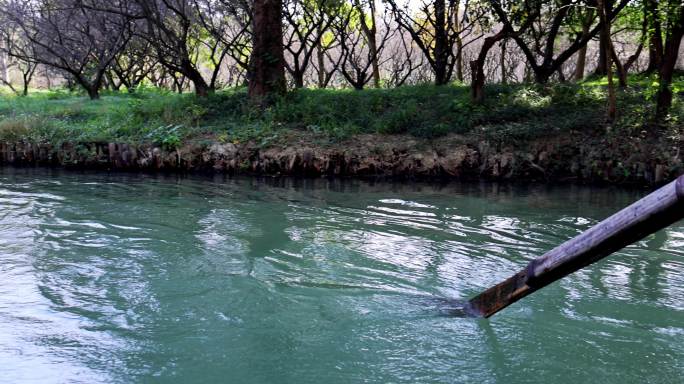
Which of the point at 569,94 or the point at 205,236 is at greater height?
the point at 569,94

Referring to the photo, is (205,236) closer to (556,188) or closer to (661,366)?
(661,366)

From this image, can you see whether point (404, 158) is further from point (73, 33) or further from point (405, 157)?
point (73, 33)

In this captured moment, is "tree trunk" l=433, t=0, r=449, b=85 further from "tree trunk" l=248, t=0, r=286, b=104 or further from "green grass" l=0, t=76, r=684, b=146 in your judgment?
"tree trunk" l=248, t=0, r=286, b=104

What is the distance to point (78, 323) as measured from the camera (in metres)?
4.58

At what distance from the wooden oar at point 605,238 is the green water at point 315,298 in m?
0.62

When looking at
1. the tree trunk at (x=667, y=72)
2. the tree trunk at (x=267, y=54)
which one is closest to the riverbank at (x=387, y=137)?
the tree trunk at (x=667, y=72)

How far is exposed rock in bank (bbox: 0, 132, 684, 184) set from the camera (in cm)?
1110

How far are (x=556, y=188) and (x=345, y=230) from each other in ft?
16.1

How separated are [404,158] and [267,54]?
465 centimetres

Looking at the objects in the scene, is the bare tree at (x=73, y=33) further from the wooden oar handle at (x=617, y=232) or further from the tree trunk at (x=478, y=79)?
the wooden oar handle at (x=617, y=232)

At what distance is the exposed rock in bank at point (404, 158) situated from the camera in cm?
1110

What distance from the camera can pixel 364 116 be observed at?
44.3ft

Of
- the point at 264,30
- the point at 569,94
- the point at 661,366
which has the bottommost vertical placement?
the point at 661,366

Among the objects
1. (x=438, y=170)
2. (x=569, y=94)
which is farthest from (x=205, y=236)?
(x=569, y=94)
